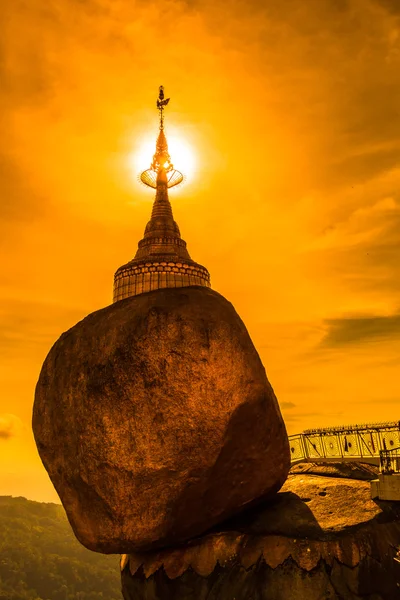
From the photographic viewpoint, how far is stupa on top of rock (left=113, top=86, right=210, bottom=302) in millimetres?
27000

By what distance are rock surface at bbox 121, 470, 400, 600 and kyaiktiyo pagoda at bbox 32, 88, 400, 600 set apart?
0.03m

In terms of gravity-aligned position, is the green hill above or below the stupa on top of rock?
below

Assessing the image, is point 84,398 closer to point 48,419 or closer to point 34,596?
point 48,419

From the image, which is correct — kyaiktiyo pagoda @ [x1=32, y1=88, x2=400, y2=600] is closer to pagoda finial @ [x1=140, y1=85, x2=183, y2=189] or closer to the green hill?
pagoda finial @ [x1=140, y1=85, x2=183, y2=189]

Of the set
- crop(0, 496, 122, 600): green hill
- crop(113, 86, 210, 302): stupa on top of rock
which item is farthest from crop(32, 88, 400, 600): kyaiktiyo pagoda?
crop(0, 496, 122, 600): green hill

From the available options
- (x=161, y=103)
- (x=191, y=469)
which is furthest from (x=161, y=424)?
(x=161, y=103)

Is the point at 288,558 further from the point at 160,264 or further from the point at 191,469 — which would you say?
the point at 160,264

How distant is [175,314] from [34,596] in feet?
455

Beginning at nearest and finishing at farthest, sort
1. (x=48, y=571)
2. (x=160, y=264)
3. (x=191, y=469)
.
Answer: (x=191, y=469)
(x=160, y=264)
(x=48, y=571)

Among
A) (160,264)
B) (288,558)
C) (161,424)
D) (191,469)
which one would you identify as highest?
(160,264)

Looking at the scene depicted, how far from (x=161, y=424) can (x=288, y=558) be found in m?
3.94

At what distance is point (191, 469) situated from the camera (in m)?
10.2

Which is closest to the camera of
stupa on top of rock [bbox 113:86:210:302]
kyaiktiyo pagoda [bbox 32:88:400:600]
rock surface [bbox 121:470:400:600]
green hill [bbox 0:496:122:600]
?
rock surface [bbox 121:470:400:600]

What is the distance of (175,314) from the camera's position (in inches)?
430
